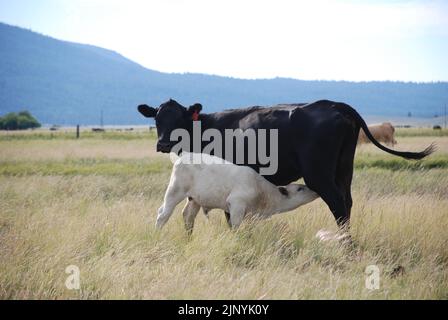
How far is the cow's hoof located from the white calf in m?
0.48

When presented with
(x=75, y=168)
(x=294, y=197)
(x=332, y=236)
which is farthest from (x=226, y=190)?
(x=75, y=168)

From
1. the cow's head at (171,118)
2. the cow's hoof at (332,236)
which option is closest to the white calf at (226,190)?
the cow's hoof at (332,236)

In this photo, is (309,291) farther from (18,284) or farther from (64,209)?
(64,209)

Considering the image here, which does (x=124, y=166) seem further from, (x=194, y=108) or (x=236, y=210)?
(x=236, y=210)

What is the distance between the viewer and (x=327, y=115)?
26.3ft

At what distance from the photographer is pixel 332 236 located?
7574mm

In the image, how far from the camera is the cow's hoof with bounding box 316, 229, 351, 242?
7.23m

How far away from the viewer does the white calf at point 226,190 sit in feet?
25.9

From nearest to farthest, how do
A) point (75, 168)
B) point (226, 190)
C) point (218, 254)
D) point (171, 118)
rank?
1. point (218, 254)
2. point (226, 190)
3. point (171, 118)
4. point (75, 168)

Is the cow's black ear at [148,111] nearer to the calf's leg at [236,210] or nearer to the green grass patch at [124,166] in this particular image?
the calf's leg at [236,210]

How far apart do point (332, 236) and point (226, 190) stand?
1.53 metres

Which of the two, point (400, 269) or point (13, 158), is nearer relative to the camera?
point (400, 269)
